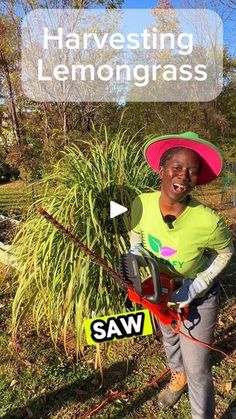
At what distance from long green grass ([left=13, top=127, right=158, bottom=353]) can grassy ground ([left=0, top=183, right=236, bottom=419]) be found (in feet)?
0.54

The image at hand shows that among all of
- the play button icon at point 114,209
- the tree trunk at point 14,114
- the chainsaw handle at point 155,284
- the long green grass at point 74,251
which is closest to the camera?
the chainsaw handle at point 155,284

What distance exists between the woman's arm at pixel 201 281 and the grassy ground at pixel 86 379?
103 cm

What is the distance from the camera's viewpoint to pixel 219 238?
75.5 inches

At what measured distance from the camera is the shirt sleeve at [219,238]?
191cm

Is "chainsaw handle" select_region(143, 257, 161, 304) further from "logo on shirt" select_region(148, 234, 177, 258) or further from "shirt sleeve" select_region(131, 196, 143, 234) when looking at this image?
"shirt sleeve" select_region(131, 196, 143, 234)

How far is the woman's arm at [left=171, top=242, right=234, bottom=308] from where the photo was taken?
6.29ft

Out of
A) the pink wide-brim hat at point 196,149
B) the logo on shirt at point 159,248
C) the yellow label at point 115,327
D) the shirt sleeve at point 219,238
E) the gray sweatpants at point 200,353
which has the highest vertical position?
the pink wide-brim hat at point 196,149

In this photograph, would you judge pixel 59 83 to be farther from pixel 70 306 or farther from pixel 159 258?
pixel 159 258

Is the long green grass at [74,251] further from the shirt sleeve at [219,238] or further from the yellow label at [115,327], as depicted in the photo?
the shirt sleeve at [219,238]

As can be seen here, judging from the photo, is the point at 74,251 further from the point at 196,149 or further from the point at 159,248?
the point at 196,149

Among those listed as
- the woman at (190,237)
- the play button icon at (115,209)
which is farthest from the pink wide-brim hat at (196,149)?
the play button icon at (115,209)

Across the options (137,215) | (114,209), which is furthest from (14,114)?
(137,215)

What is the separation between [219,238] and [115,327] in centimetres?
64

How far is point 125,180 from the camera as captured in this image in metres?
3.27
